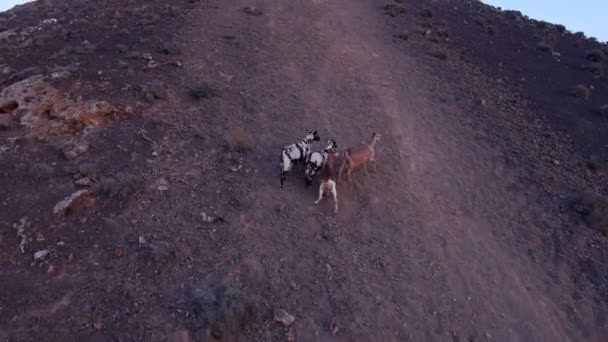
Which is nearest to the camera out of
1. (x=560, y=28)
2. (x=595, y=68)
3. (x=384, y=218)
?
(x=384, y=218)

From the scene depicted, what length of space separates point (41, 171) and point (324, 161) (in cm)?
597

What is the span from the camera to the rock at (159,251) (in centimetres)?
777

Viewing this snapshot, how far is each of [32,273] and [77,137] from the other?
4194 mm

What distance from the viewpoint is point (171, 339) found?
263 inches

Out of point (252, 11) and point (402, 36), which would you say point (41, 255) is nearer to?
point (252, 11)

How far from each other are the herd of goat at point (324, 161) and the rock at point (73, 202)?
3.97 metres

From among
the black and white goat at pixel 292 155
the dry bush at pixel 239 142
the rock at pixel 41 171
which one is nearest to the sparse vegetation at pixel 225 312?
the black and white goat at pixel 292 155

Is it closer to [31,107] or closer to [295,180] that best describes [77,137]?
[31,107]

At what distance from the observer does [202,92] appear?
12.9 m

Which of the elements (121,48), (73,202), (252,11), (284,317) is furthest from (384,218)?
(252,11)

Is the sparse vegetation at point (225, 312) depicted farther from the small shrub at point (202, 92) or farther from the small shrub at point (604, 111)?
the small shrub at point (604, 111)

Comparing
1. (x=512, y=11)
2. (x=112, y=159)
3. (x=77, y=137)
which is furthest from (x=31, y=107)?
(x=512, y=11)

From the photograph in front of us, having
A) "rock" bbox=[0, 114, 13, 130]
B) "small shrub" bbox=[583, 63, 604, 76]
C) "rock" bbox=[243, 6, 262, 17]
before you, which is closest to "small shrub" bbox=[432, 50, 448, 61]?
"small shrub" bbox=[583, 63, 604, 76]

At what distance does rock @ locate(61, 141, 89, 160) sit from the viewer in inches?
395
